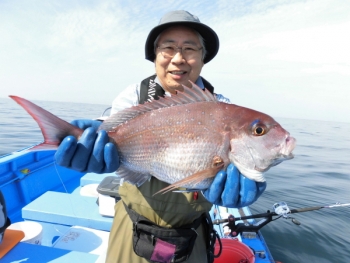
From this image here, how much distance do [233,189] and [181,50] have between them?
1443 mm

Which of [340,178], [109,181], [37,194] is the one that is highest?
[109,181]

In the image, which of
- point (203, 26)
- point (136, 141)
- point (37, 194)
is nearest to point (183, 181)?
point (136, 141)

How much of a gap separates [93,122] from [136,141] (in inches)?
22.3

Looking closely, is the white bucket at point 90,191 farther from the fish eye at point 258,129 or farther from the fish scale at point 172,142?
the fish eye at point 258,129

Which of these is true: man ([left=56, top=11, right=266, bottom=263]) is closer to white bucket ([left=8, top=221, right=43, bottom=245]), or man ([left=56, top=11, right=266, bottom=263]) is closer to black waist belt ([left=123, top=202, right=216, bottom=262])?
black waist belt ([left=123, top=202, right=216, bottom=262])

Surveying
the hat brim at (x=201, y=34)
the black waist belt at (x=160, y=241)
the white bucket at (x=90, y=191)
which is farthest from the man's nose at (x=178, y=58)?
the white bucket at (x=90, y=191)

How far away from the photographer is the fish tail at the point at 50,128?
189 centimetres

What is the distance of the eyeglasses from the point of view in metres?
2.55

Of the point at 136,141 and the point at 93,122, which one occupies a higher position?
the point at 93,122

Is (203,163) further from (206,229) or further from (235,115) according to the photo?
(206,229)

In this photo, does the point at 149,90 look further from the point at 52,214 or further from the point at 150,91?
the point at 52,214

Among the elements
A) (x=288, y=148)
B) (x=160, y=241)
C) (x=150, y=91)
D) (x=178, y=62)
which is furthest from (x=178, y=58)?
(x=160, y=241)

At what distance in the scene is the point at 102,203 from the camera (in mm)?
3875

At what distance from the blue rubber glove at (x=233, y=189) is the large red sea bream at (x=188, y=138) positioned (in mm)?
56
